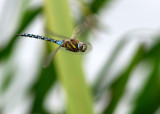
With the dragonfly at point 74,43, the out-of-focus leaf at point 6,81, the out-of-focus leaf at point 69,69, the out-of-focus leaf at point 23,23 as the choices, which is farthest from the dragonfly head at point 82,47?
the out-of-focus leaf at point 6,81

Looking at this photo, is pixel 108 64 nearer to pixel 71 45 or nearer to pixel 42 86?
pixel 42 86

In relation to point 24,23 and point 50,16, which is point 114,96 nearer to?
point 24,23

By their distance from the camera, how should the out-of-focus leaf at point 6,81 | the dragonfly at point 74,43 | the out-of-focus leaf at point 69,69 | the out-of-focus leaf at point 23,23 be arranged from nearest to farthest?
the dragonfly at point 74,43
the out-of-focus leaf at point 69,69
the out-of-focus leaf at point 23,23
the out-of-focus leaf at point 6,81

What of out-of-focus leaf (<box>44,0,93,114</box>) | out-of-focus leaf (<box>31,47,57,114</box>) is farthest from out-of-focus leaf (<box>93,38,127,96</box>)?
out-of-focus leaf (<box>44,0,93,114</box>)

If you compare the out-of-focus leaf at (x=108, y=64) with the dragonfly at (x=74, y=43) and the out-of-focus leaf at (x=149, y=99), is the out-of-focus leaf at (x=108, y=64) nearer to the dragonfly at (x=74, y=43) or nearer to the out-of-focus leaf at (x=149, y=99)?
the out-of-focus leaf at (x=149, y=99)

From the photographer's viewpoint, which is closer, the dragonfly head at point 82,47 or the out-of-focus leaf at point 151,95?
the dragonfly head at point 82,47

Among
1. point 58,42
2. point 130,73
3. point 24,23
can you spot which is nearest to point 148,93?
point 130,73

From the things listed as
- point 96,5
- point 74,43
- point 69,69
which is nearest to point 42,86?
point 96,5

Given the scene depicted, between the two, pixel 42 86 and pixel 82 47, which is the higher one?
pixel 82 47

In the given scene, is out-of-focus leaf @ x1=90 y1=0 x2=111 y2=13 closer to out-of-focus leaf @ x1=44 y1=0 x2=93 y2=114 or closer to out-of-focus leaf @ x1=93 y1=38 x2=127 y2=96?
out-of-focus leaf @ x1=93 y1=38 x2=127 y2=96
